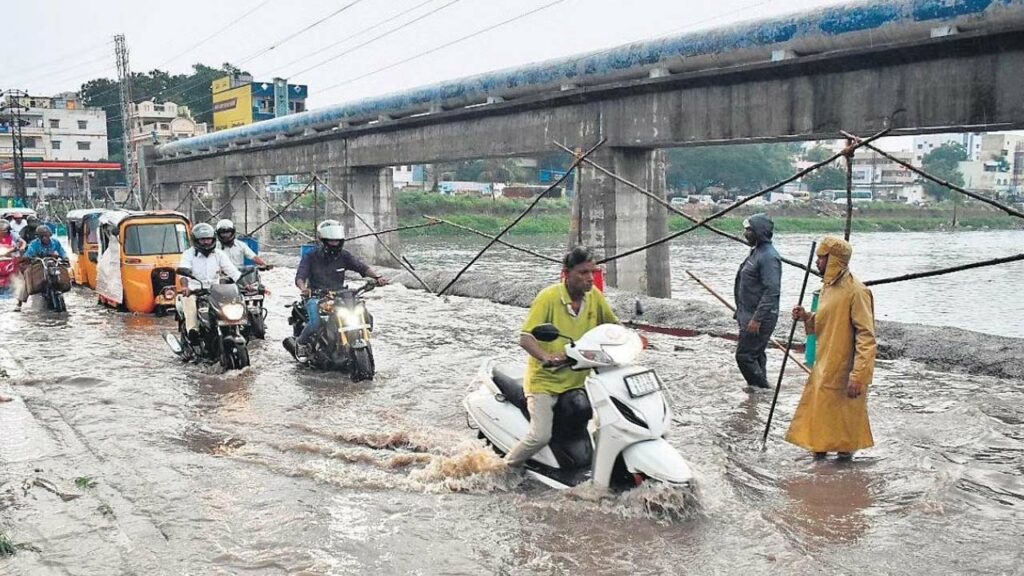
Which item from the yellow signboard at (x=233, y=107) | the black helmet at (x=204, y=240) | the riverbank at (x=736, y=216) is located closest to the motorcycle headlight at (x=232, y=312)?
the black helmet at (x=204, y=240)

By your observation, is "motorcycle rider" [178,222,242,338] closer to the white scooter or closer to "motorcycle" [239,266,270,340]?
"motorcycle" [239,266,270,340]

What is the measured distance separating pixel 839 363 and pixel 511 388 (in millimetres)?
2245

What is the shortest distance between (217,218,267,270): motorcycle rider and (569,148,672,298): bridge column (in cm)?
688

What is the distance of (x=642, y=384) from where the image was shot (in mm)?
5141

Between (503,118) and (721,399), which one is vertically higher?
(503,118)

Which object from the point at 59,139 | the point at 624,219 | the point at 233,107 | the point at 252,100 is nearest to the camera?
the point at 624,219

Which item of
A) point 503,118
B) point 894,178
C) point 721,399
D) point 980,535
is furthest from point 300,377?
point 894,178

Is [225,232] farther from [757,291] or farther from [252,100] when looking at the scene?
[252,100]

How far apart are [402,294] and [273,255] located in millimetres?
10982

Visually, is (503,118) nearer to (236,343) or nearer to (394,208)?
(394,208)

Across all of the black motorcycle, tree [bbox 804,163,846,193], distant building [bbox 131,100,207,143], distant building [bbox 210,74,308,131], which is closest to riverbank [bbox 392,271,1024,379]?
the black motorcycle

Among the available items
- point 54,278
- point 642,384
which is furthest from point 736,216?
point 642,384

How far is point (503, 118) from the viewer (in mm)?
21672

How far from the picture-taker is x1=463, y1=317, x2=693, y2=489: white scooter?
5.05m
